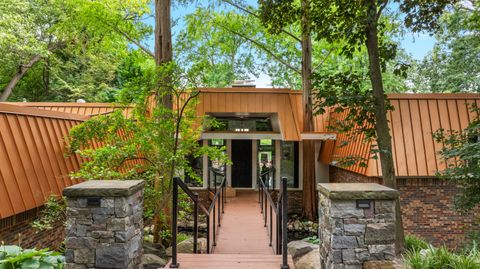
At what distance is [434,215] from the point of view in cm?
776

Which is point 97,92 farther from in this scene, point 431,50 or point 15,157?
point 431,50

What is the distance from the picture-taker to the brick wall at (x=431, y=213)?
773cm

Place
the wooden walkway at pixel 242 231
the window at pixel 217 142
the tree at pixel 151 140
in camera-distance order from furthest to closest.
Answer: the window at pixel 217 142, the wooden walkway at pixel 242 231, the tree at pixel 151 140

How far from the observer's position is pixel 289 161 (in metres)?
12.3

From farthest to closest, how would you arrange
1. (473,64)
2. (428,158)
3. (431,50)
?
(431,50) < (473,64) < (428,158)

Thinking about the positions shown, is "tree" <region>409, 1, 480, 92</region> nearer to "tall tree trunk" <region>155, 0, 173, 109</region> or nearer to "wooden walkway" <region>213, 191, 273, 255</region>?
"wooden walkway" <region>213, 191, 273, 255</region>

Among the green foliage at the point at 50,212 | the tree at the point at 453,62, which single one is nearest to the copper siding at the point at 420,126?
the green foliage at the point at 50,212

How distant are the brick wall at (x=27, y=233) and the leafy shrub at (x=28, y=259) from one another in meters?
0.64

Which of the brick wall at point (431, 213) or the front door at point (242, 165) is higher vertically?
the front door at point (242, 165)

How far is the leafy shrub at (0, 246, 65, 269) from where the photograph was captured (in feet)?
9.43

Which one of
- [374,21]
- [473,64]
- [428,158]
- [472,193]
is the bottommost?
[472,193]

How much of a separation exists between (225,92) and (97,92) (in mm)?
11133

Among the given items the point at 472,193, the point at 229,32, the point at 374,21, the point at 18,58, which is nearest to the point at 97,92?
the point at 18,58

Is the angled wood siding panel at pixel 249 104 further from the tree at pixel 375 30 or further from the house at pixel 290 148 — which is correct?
the tree at pixel 375 30
